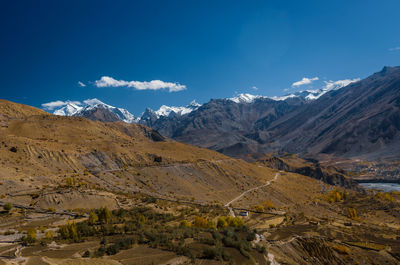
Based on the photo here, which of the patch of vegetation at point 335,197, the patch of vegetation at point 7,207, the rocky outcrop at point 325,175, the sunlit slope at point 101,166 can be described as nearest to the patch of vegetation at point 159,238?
the patch of vegetation at point 7,207

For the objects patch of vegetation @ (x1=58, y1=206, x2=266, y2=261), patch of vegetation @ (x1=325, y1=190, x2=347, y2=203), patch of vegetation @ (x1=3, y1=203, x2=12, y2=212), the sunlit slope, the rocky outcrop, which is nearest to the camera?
patch of vegetation @ (x1=58, y1=206, x2=266, y2=261)

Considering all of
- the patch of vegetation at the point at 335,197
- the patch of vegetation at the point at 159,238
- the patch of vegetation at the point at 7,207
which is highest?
the patch of vegetation at the point at 7,207

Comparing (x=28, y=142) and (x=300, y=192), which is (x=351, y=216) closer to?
(x=300, y=192)

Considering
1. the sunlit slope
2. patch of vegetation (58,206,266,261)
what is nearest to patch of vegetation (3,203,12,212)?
the sunlit slope

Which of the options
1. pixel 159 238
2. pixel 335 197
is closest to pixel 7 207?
pixel 159 238

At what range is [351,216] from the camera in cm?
7069

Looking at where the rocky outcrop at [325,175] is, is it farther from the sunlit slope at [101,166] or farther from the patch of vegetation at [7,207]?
the patch of vegetation at [7,207]

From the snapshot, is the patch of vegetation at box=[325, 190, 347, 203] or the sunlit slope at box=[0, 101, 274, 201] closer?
the sunlit slope at box=[0, 101, 274, 201]

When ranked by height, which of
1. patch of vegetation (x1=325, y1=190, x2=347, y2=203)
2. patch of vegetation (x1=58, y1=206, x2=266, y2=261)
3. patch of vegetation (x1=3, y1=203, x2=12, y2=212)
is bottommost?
patch of vegetation (x1=325, y1=190, x2=347, y2=203)

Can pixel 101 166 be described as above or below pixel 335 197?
above

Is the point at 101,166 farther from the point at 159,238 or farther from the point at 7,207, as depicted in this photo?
the point at 159,238

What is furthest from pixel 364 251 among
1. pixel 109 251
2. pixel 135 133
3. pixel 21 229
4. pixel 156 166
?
pixel 135 133

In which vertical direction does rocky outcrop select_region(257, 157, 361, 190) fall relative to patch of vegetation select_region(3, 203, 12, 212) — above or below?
below

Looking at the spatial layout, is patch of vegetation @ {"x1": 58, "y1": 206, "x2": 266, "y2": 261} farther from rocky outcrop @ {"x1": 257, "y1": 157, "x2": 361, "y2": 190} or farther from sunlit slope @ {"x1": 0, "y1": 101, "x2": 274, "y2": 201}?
rocky outcrop @ {"x1": 257, "y1": 157, "x2": 361, "y2": 190}
